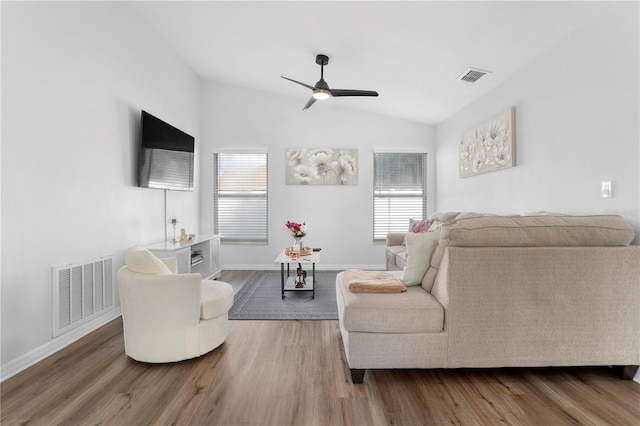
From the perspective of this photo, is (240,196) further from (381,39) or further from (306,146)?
(381,39)

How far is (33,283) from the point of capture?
6.88ft

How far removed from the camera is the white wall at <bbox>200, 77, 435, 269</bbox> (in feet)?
16.9

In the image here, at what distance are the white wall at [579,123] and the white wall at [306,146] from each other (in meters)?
2.02

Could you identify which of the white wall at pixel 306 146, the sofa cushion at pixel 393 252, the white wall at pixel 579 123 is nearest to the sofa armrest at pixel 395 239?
the sofa cushion at pixel 393 252

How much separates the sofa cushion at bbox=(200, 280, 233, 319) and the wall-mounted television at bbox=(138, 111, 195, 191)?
1690 millimetres

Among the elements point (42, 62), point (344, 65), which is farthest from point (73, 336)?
point (344, 65)

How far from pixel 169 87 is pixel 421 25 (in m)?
3.29

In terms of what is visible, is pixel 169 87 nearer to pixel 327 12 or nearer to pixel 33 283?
pixel 327 12

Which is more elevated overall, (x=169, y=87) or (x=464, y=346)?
(x=169, y=87)

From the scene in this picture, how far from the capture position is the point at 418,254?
6.86 feet

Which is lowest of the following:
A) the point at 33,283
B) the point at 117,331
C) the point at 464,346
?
the point at 117,331

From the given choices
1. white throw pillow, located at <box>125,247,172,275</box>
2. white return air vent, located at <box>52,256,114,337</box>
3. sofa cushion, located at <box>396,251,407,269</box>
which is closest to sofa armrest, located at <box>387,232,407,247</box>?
sofa cushion, located at <box>396,251,407,269</box>

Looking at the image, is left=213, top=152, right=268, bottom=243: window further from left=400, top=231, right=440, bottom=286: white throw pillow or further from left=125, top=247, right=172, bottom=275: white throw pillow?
left=400, top=231, right=440, bottom=286: white throw pillow

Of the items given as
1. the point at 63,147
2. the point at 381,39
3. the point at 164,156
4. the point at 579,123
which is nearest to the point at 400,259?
the point at 579,123
